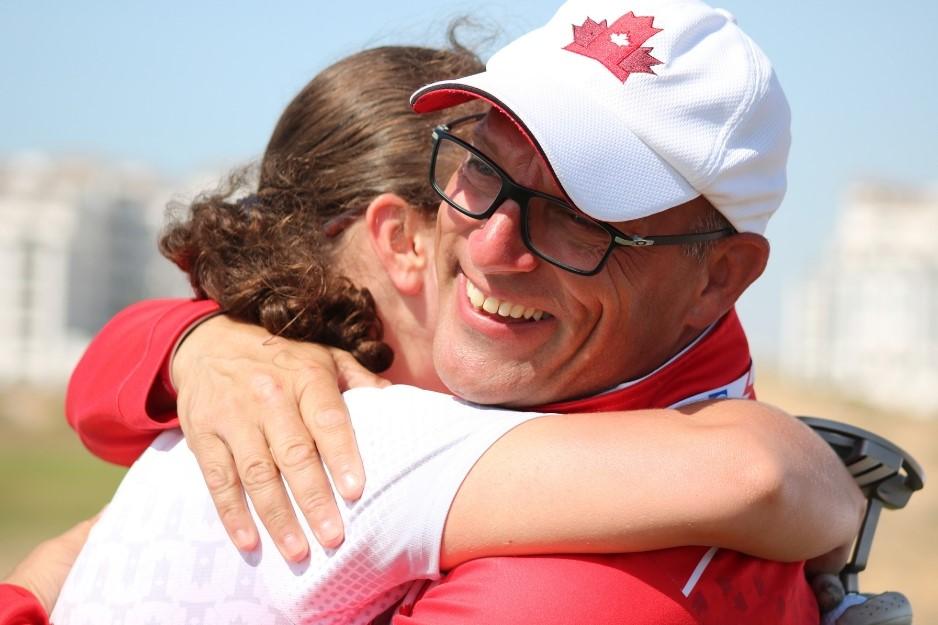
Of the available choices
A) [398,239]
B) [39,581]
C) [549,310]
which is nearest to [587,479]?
[549,310]

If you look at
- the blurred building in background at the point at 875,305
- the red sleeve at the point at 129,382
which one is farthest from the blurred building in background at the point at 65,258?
the red sleeve at the point at 129,382

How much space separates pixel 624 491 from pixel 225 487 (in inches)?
28.6

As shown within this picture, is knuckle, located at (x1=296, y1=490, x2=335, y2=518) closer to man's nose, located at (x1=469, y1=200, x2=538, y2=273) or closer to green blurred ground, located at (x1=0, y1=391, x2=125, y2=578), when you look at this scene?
man's nose, located at (x1=469, y1=200, x2=538, y2=273)

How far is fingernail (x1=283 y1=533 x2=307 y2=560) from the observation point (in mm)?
1985

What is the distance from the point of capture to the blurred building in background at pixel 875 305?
5103 centimetres

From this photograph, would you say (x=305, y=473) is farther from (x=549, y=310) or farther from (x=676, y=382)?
(x=676, y=382)

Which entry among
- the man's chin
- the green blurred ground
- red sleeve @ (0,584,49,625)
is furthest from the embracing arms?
the green blurred ground

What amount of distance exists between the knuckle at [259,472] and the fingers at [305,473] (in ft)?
0.06

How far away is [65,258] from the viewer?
55.4 meters

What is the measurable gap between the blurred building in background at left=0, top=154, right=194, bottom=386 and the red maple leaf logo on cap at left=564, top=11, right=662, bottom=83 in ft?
134

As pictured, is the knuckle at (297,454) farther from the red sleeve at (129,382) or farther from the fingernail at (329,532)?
the red sleeve at (129,382)

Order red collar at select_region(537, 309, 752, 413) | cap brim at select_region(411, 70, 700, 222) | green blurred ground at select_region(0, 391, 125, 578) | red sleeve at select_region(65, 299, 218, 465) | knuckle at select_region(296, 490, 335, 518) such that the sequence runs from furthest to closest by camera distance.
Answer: green blurred ground at select_region(0, 391, 125, 578), red sleeve at select_region(65, 299, 218, 465), red collar at select_region(537, 309, 752, 413), cap brim at select_region(411, 70, 700, 222), knuckle at select_region(296, 490, 335, 518)

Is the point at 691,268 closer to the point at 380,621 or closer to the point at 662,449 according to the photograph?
the point at 662,449

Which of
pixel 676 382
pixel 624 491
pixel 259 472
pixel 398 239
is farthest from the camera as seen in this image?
pixel 398 239
